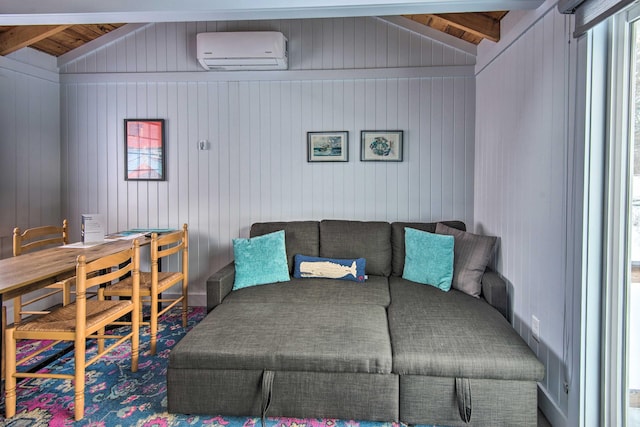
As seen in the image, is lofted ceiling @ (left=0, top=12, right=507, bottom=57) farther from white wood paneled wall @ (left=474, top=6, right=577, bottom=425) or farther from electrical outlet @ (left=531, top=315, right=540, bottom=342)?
electrical outlet @ (left=531, top=315, right=540, bottom=342)

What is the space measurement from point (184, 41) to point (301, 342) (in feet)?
10.3

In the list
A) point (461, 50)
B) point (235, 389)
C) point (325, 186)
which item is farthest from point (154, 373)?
point (461, 50)

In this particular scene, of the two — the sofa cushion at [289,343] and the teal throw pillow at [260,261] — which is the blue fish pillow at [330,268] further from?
the sofa cushion at [289,343]

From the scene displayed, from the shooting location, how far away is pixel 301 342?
1951mm

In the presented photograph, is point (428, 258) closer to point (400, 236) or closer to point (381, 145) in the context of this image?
point (400, 236)

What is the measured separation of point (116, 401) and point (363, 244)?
81.1 inches

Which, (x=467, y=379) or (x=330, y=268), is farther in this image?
(x=330, y=268)

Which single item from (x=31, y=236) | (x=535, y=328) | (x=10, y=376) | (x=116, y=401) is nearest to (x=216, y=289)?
(x=116, y=401)

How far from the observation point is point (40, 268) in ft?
6.95

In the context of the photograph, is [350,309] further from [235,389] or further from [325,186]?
[325,186]

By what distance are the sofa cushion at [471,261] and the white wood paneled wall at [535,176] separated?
0.13 metres

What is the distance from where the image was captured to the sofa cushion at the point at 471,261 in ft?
8.84

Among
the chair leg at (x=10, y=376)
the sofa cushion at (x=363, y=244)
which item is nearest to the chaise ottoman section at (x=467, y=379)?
the sofa cushion at (x=363, y=244)

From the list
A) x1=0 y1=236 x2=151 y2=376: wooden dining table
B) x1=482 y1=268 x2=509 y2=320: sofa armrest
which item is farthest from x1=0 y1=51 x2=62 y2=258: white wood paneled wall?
x1=482 y1=268 x2=509 y2=320: sofa armrest
